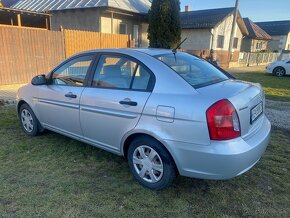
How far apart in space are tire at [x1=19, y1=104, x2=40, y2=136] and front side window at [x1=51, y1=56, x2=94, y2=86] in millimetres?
880

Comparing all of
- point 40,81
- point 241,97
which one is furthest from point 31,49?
point 241,97

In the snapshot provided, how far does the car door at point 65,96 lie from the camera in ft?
12.2

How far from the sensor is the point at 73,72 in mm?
3998

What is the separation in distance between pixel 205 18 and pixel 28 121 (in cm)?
2072

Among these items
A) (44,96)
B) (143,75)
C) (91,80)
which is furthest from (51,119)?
(143,75)

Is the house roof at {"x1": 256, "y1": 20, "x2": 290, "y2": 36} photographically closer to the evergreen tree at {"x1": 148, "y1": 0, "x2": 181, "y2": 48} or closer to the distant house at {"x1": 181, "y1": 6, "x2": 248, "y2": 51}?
the distant house at {"x1": 181, "y1": 6, "x2": 248, "y2": 51}

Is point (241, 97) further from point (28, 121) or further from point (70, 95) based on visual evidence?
point (28, 121)

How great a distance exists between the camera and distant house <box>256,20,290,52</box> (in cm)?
3966

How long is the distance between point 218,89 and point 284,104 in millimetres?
6206

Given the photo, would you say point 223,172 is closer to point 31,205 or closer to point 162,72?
point 162,72

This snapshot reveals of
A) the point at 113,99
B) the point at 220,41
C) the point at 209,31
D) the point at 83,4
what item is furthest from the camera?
the point at 220,41

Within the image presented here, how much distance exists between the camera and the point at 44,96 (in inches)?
165

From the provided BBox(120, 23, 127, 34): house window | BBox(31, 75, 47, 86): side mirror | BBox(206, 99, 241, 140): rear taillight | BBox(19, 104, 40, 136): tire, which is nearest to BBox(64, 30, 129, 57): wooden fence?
BBox(120, 23, 127, 34): house window

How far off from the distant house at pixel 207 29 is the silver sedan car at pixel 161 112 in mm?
18858
